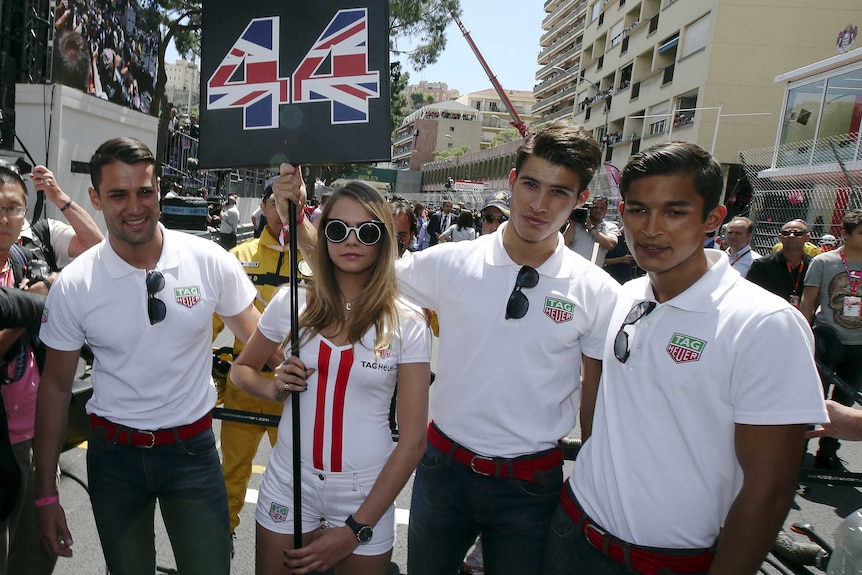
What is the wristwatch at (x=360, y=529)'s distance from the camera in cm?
189

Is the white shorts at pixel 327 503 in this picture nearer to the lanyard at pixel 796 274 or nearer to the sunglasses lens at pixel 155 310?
the sunglasses lens at pixel 155 310

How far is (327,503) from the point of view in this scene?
198 centimetres

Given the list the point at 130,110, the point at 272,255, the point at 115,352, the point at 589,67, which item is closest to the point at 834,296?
the point at 272,255

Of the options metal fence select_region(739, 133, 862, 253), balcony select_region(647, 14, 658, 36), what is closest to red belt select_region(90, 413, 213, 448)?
metal fence select_region(739, 133, 862, 253)

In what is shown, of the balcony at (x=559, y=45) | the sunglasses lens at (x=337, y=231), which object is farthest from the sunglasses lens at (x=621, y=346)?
the balcony at (x=559, y=45)

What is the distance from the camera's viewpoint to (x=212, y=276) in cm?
234

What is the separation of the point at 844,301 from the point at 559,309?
4247 millimetres

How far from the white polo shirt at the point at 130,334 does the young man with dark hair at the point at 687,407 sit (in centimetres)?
148

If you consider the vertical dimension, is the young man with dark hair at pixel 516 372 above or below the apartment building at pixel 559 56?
below

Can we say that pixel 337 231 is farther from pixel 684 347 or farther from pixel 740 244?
pixel 740 244

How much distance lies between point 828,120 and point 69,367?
23679 mm

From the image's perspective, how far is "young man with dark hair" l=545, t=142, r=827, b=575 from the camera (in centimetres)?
146

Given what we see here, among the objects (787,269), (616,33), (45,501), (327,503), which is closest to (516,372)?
(327,503)

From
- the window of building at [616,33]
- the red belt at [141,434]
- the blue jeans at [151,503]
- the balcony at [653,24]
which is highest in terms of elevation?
the window of building at [616,33]
